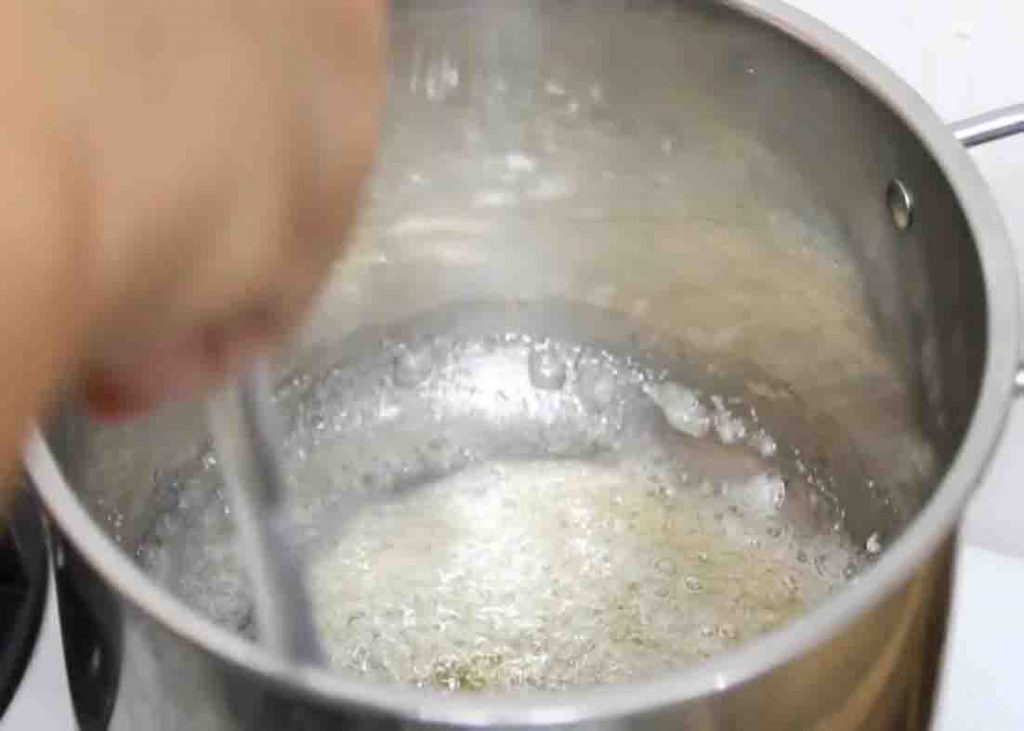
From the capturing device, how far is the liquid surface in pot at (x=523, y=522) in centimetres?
57

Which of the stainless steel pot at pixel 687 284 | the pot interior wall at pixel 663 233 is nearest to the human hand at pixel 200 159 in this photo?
the stainless steel pot at pixel 687 284

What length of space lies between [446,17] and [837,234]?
144mm

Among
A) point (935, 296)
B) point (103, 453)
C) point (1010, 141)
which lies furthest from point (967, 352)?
point (103, 453)

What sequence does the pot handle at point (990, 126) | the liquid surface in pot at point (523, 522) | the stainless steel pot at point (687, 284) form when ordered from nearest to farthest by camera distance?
the stainless steel pot at point (687, 284), the pot handle at point (990, 126), the liquid surface in pot at point (523, 522)

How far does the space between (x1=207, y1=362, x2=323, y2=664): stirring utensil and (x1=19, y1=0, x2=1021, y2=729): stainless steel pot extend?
1.9 inches

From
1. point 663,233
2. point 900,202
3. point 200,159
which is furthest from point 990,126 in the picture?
point 200,159

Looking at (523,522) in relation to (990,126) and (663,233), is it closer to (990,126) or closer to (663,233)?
(663,233)

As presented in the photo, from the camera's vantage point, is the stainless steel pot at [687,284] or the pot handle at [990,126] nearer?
the stainless steel pot at [687,284]

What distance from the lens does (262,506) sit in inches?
18.3

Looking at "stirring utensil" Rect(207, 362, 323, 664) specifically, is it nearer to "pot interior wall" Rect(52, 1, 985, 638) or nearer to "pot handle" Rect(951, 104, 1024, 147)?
"pot interior wall" Rect(52, 1, 985, 638)

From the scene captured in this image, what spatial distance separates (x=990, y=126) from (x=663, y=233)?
6.1 inches

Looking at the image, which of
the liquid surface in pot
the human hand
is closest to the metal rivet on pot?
the liquid surface in pot

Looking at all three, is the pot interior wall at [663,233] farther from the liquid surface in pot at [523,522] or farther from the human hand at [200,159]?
the human hand at [200,159]

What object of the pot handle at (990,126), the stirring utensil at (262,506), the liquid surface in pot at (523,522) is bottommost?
the liquid surface in pot at (523,522)
